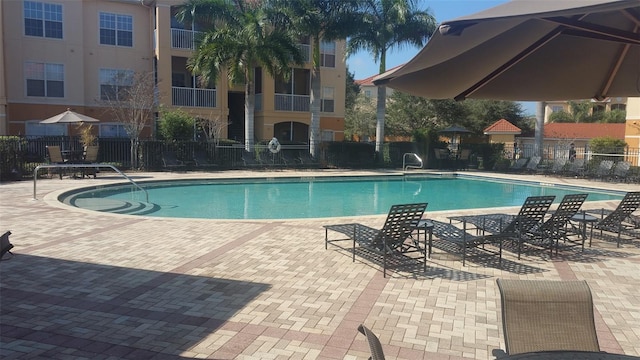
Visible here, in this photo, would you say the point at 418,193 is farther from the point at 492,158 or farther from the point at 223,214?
the point at 492,158

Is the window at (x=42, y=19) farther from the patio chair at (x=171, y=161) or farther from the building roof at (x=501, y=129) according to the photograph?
the building roof at (x=501, y=129)

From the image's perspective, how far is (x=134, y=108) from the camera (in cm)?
2162

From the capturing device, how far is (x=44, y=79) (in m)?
25.5

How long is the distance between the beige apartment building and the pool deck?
19.6 meters

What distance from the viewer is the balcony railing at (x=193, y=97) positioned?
88.8ft

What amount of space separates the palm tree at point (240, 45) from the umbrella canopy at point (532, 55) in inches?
714

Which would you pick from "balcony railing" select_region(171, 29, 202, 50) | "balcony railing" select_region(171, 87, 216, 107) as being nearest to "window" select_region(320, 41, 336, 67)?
"balcony railing" select_region(171, 87, 216, 107)

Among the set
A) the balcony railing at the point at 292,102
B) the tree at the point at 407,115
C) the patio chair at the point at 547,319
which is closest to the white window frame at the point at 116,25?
the balcony railing at the point at 292,102

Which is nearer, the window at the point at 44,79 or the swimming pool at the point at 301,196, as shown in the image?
the swimming pool at the point at 301,196

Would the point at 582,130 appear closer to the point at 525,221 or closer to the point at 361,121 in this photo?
the point at 361,121

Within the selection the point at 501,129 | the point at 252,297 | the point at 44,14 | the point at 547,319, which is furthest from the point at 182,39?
the point at 547,319

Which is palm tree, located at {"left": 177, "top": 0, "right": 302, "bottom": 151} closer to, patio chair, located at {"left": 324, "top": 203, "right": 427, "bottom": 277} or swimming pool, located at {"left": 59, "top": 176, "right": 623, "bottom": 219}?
swimming pool, located at {"left": 59, "top": 176, "right": 623, "bottom": 219}

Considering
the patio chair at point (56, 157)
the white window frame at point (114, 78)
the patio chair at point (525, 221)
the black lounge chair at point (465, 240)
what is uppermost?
the white window frame at point (114, 78)

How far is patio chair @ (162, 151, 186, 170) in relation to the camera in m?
21.8
